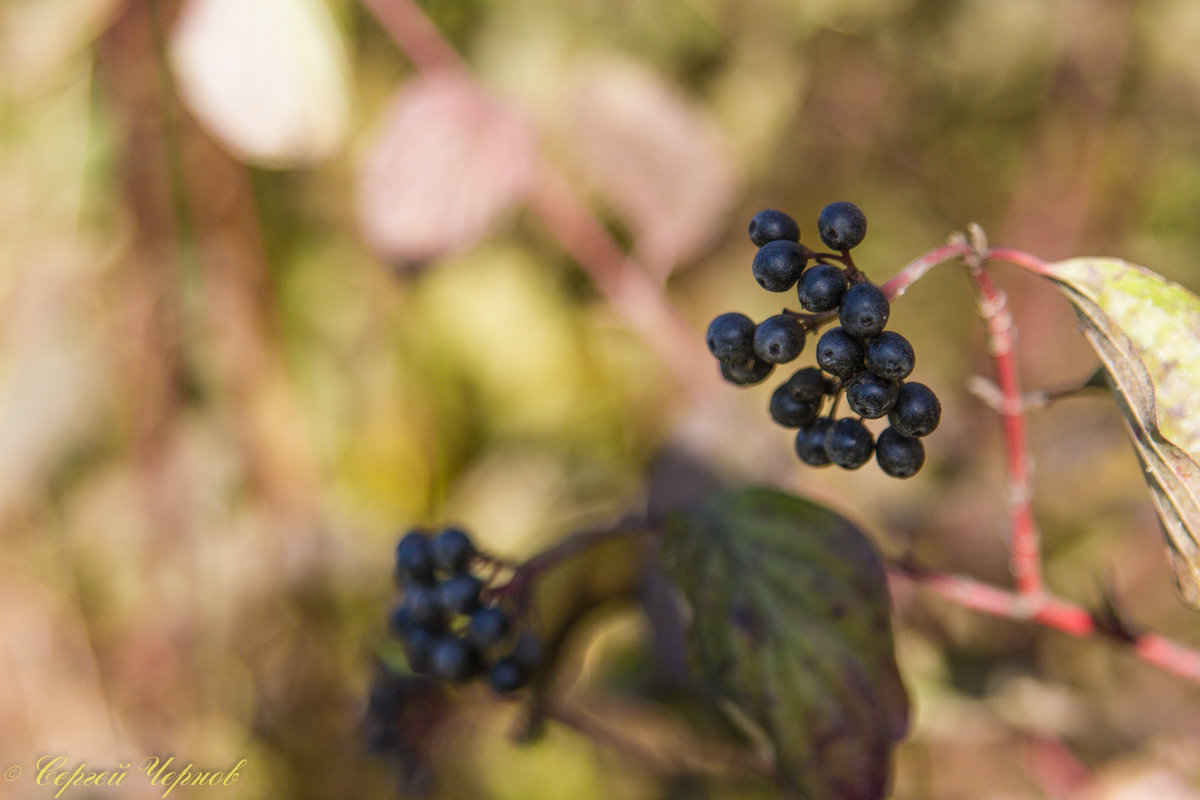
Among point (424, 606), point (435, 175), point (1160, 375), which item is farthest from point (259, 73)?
point (1160, 375)

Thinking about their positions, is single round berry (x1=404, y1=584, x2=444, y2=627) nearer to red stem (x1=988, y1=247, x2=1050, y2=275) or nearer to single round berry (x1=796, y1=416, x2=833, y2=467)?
single round berry (x1=796, y1=416, x2=833, y2=467)

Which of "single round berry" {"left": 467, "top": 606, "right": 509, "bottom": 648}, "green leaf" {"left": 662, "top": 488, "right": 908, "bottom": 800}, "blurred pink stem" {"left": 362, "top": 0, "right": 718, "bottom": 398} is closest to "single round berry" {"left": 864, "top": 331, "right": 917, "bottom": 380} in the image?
"green leaf" {"left": 662, "top": 488, "right": 908, "bottom": 800}

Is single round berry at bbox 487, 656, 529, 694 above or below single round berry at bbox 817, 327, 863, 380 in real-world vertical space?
below

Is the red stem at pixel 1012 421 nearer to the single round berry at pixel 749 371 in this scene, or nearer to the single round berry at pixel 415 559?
the single round berry at pixel 749 371

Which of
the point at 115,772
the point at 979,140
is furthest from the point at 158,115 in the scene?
the point at 979,140

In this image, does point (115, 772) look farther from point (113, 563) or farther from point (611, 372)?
point (611, 372)

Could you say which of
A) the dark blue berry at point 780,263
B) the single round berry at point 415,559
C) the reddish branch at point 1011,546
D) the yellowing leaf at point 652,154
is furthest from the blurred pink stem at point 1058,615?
the yellowing leaf at point 652,154
